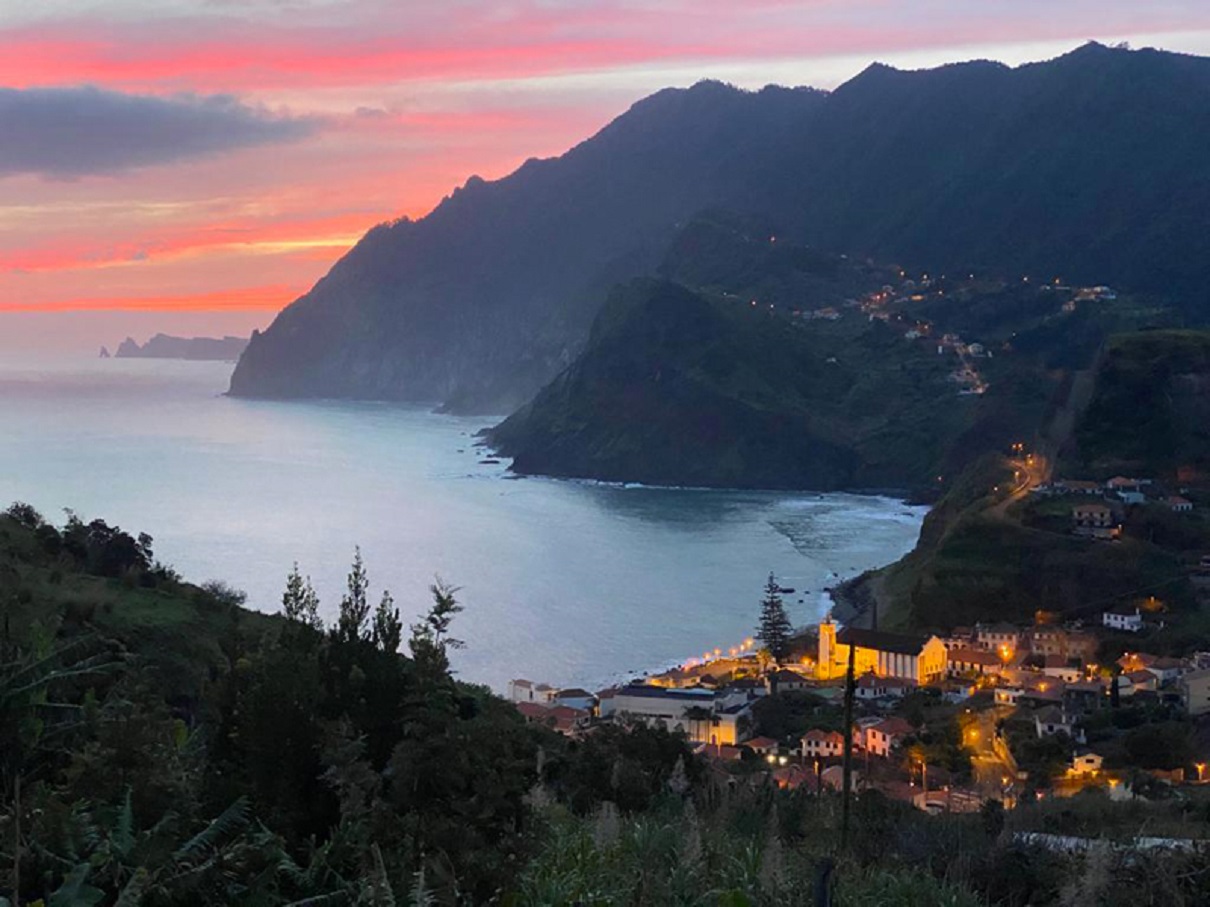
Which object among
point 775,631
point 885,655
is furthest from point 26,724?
point 775,631

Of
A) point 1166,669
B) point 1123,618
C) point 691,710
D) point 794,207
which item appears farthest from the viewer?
point 794,207

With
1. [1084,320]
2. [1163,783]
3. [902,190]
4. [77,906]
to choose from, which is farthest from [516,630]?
[902,190]

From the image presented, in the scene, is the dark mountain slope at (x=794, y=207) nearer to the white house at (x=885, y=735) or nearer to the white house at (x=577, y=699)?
the white house at (x=577, y=699)

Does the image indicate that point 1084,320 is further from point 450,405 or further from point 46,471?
point 450,405

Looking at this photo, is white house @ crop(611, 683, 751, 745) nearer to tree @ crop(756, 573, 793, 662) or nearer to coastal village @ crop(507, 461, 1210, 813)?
coastal village @ crop(507, 461, 1210, 813)

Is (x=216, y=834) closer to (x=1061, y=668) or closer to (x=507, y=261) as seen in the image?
(x=1061, y=668)

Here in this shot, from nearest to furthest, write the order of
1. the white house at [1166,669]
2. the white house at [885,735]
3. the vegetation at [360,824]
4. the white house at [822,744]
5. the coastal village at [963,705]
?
the vegetation at [360,824]
the coastal village at [963,705]
the white house at [822,744]
the white house at [885,735]
the white house at [1166,669]

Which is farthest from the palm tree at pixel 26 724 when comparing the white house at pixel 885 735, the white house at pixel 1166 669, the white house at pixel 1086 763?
the white house at pixel 1166 669
